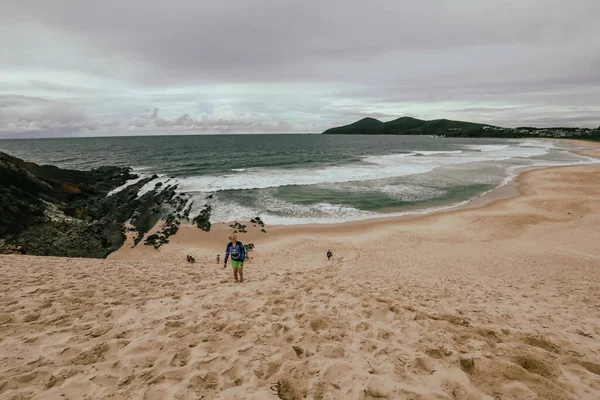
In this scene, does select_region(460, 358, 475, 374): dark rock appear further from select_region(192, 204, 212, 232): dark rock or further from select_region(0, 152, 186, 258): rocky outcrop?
select_region(192, 204, 212, 232): dark rock

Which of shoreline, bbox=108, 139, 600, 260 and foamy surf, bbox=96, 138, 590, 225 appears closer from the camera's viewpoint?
shoreline, bbox=108, 139, 600, 260

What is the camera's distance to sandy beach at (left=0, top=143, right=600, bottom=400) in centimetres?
429

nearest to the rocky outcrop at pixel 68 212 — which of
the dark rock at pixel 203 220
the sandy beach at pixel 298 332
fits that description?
the dark rock at pixel 203 220

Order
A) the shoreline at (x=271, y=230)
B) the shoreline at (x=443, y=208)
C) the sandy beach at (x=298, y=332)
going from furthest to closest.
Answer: the shoreline at (x=443, y=208)
the shoreline at (x=271, y=230)
the sandy beach at (x=298, y=332)

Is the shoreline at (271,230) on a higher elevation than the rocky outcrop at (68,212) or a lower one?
lower

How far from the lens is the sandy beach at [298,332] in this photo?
4.29 metres

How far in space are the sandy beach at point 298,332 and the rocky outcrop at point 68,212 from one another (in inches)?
Result: 233

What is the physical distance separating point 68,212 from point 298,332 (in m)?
23.5

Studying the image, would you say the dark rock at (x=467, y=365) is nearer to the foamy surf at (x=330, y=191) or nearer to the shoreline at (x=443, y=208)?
the shoreline at (x=443, y=208)

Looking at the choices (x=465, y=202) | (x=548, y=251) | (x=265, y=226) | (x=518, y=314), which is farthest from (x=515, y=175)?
(x=518, y=314)

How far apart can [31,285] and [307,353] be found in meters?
7.95

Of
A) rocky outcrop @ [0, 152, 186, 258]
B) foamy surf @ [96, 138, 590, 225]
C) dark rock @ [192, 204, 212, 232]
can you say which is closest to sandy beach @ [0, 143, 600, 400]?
rocky outcrop @ [0, 152, 186, 258]

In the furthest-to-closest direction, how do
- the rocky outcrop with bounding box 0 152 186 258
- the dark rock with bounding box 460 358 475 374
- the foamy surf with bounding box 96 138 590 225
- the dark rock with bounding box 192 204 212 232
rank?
the foamy surf with bounding box 96 138 590 225 < the dark rock with bounding box 192 204 212 232 < the rocky outcrop with bounding box 0 152 186 258 < the dark rock with bounding box 460 358 475 374

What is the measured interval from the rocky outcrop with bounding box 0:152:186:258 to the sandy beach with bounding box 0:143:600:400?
591cm
